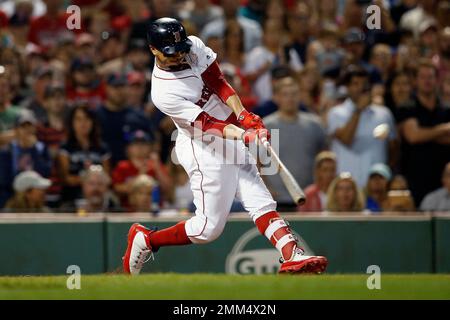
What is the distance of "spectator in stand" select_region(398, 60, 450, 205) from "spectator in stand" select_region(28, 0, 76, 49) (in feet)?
15.3

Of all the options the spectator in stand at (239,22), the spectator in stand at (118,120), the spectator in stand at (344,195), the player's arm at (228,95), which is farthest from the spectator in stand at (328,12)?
the player's arm at (228,95)

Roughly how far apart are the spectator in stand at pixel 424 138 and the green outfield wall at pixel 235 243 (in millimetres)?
1450

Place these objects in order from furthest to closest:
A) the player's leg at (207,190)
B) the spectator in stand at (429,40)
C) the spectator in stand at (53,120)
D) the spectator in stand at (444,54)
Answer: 1. the spectator in stand at (429,40)
2. the spectator in stand at (444,54)
3. the spectator in stand at (53,120)
4. the player's leg at (207,190)

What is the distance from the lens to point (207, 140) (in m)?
9.06

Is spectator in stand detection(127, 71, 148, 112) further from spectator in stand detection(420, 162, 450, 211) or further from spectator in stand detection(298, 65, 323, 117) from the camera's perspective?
spectator in stand detection(420, 162, 450, 211)

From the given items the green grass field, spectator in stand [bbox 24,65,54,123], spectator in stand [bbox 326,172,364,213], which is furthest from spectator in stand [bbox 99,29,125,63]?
the green grass field

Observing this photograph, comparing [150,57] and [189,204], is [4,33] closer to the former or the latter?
[150,57]

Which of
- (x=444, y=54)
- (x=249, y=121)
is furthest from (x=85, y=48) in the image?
(x=249, y=121)

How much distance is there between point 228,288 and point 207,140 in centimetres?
137

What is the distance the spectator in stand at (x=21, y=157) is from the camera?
12.4 metres

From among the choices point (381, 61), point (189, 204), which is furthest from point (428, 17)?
point (189, 204)

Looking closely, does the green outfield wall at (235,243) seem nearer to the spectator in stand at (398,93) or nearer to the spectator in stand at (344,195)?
the spectator in stand at (344,195)

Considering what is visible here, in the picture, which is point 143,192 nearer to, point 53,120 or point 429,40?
point 53,120

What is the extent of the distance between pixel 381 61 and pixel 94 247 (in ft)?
15.4
